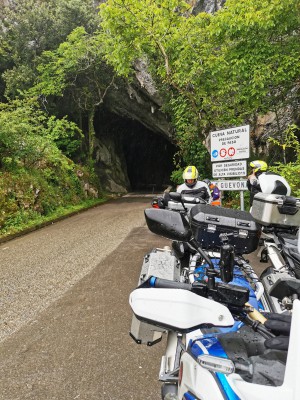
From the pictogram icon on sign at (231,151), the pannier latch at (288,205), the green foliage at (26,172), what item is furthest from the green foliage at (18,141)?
the pannier latch at (288,205)

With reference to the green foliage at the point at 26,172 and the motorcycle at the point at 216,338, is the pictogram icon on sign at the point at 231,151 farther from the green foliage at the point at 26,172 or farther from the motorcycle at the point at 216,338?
the green foliage at the point at 26,172

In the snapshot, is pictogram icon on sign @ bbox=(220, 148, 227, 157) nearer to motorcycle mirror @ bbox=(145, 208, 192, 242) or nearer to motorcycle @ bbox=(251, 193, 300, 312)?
motorcycle @ bbox=(251, 193, 300, 312)

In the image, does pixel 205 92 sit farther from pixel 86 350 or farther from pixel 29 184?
pixel 86 350

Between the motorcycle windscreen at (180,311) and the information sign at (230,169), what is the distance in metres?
5.08

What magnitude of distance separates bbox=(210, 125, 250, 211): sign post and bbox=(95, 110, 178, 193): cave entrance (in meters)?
21.2

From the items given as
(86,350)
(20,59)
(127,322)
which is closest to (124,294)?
(127,322)

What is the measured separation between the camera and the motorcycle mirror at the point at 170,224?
162cm

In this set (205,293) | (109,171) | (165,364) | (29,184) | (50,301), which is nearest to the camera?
(205,293)

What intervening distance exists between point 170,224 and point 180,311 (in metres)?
0.53

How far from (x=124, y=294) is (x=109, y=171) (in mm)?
18956

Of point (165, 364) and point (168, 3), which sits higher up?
point (168, 3)

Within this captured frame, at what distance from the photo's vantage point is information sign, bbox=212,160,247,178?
238 inches

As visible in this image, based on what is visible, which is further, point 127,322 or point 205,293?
point 127,322

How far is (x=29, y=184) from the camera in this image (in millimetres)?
9945
